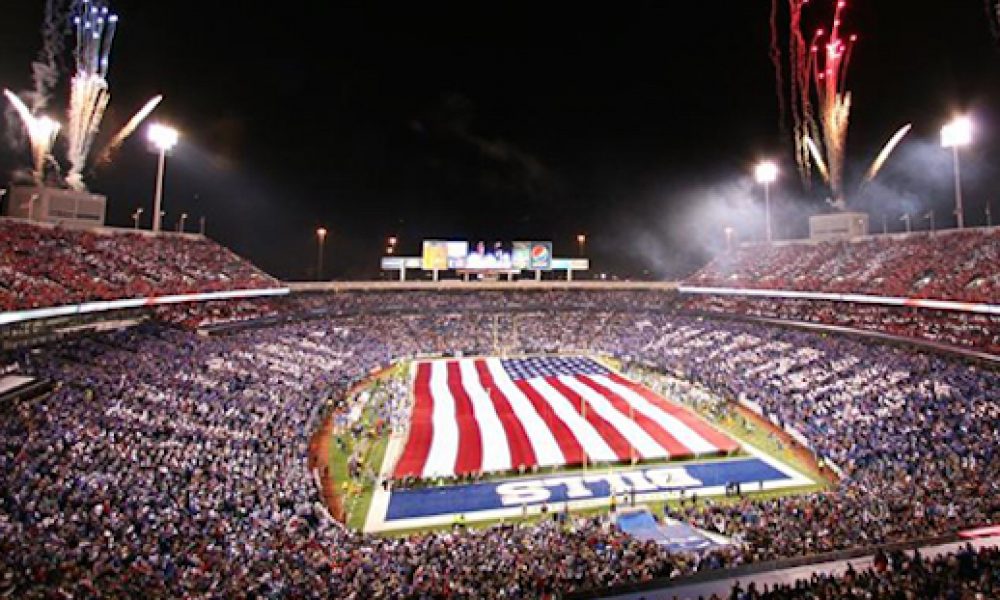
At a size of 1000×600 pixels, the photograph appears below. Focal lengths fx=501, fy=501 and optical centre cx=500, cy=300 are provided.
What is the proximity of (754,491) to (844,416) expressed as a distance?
8.06 m

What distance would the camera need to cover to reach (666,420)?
30094 mm

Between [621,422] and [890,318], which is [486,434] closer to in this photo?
[621,422]

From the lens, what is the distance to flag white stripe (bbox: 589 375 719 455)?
25.9 m

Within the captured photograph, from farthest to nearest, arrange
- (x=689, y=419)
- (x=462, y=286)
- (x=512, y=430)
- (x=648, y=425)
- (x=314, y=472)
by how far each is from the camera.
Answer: (x=462, y=286) → (x=689, y=419) → (x=648, y=425) → (x=512, y=430) → (x=314, y=472)

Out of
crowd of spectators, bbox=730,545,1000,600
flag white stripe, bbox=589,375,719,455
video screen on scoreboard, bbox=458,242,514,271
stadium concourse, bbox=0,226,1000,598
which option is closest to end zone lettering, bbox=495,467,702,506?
stadium concourse, bbox=0,226,1000,598

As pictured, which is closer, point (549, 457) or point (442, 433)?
point (549, 457)

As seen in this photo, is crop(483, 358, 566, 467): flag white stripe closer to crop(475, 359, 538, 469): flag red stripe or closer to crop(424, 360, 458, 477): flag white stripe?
crop(475, 359, 538, 469): flag red stripe

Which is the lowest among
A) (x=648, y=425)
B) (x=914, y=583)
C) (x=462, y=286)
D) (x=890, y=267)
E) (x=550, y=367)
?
(x=648, y=425)

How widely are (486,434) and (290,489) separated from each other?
12541 mm

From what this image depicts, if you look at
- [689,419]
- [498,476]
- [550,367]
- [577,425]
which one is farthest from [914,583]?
[550,367]

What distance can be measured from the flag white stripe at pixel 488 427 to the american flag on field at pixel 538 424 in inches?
2.0

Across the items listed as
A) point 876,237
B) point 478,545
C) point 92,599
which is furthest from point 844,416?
point 92,599

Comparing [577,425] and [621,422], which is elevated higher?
[621,422]

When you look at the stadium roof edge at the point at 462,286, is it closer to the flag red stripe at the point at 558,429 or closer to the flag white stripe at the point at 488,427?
the flag white stripe at the point at 488,427
